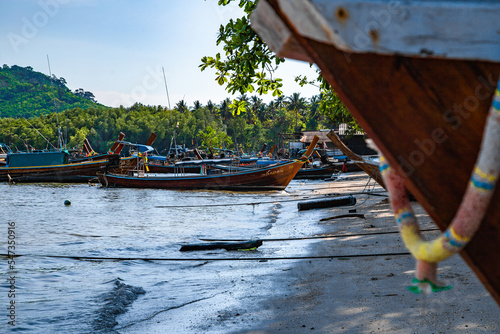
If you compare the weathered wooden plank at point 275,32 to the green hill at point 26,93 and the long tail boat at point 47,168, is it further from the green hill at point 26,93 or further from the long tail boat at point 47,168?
the green hill at point 26,93

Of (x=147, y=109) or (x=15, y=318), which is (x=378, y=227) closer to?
(x=15, y=318)

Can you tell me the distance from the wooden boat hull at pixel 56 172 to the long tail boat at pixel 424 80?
38033mm

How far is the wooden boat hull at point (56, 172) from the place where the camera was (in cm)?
3725

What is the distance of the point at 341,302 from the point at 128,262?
18.9ft

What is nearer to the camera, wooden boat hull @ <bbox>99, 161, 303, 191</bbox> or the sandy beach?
the sandy beach

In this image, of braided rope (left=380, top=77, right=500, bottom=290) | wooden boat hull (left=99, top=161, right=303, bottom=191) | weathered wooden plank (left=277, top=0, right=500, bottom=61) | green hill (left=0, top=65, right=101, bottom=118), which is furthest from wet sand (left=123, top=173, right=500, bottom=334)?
green hill (left=0, top=65, right=101, bottom=118)

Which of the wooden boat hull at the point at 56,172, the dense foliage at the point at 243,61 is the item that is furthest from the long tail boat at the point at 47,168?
the dense foliage at the point at 243,61

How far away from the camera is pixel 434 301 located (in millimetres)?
4582

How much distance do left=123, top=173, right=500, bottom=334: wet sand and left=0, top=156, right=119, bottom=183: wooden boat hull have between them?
105ft

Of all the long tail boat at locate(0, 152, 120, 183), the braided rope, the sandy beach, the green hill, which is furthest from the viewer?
the green hill

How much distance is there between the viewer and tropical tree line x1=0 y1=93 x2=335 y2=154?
9606cm

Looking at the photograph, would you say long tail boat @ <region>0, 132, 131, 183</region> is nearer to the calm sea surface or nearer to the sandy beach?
the calm sea surface

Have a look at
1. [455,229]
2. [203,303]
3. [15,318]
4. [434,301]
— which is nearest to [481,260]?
[455,229]

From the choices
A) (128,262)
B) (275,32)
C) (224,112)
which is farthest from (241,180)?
(224,112)
